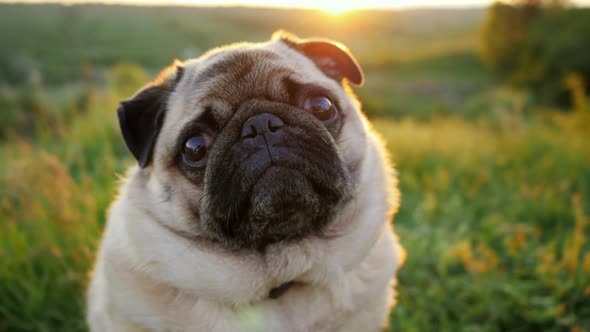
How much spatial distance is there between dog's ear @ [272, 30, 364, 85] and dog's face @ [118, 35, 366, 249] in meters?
0.02

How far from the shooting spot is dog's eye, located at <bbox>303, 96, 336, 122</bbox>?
290 cm

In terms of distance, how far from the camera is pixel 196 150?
8.87 ft

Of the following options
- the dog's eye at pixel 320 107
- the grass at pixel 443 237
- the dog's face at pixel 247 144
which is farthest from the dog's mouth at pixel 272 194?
the grass at pixel 443 237

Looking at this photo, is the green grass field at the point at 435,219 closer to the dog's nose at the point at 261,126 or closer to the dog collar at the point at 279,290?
the dog collar at the point at 279,290

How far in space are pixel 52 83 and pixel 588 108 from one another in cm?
2890

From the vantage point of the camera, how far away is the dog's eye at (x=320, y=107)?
2.90 metres

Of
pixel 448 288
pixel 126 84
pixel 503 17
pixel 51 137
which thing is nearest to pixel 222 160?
pixel 448 288

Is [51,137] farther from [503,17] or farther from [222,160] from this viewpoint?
[503,17]

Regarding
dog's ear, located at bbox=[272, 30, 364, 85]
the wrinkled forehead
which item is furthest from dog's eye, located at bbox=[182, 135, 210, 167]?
dog's ear, located at bbox=[272, 30, 364, 85]

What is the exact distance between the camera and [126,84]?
10422 mm

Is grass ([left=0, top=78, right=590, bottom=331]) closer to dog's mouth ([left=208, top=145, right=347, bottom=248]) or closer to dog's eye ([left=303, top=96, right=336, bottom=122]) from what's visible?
dog's mouth ([left=208, top=145, right=347, bottom=248])

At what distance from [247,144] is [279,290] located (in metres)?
1.02

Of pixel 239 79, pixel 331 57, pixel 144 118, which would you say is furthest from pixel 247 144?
pixel 331 57

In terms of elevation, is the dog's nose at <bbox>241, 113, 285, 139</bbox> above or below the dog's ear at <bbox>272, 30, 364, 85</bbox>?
below
